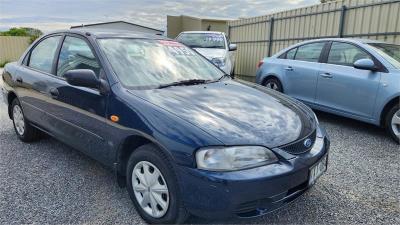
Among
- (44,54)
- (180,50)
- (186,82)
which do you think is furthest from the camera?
(44,54)

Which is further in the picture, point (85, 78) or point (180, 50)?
point (180, 50)

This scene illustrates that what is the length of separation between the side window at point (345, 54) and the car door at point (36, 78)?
4.19 m

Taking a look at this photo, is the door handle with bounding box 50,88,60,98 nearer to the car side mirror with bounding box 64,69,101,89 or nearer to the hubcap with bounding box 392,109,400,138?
the car side mirror with bounding box 64,69,101,89

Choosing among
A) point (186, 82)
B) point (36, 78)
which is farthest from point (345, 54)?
point (36, 78)

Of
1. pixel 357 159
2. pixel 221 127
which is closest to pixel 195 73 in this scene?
pixel 221 127

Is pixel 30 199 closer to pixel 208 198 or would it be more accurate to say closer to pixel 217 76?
→ pixel 208 198

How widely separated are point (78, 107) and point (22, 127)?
1.89 meters

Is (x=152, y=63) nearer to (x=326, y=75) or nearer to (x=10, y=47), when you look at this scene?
(x=326, y=75)

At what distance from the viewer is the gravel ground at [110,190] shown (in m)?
2.69

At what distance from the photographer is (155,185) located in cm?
246

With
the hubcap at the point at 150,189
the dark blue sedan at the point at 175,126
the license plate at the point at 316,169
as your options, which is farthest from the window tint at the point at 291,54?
the hubcap at the point at 150,189

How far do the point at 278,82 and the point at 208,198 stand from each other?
4.80 meters

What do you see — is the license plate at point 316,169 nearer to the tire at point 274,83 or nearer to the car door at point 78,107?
the car door at point 78,107

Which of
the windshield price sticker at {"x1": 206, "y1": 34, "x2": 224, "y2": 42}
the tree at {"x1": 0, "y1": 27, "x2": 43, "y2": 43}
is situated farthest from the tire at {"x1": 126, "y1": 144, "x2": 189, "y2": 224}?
the tree at {"x1": 0, "y1": 27, "x2": 43, "y2": 43}
